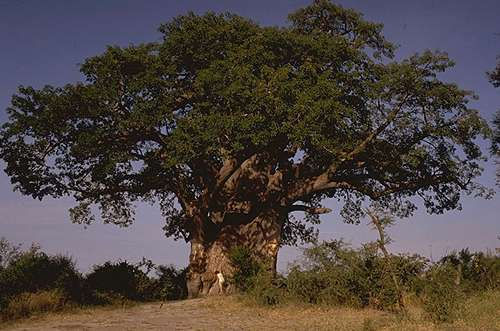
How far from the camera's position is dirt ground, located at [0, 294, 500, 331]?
1137cm

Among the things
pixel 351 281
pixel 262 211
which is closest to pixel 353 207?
pixel 262 211

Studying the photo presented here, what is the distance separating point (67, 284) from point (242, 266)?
227 inches

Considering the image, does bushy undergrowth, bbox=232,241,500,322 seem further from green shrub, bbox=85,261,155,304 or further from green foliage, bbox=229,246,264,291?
green shrub, bbox=85,261,155,304

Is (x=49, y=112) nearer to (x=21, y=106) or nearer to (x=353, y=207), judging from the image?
(x=21, y=106)

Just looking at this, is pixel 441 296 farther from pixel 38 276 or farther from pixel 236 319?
pixel 38 276

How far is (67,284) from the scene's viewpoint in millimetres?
17438

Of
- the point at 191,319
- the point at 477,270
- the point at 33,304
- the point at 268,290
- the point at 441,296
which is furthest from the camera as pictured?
the point at 477,270

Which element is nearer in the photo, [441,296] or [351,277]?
[441,296]

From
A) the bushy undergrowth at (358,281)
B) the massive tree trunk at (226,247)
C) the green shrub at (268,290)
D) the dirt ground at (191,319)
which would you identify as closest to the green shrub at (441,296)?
the bushy undergrowth at (358,281)

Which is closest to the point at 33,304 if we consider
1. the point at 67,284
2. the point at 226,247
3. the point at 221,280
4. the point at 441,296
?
the point at 67,284

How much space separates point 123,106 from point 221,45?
4027mm

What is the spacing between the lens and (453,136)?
19188 millimetres

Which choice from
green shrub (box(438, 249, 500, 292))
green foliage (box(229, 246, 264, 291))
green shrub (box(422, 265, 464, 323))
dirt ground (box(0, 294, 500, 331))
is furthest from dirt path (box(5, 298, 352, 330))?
green shrub (box(438, 249, 500, 292))

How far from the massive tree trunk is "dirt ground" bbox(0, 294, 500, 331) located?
339 centimetres
